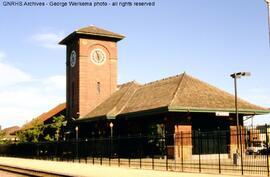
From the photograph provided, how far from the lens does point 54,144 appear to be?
45188 millimetres

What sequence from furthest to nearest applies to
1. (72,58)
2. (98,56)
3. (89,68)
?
1. (72,58)
2. (98,56)
3. (89,68)

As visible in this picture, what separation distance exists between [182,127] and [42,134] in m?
27.8

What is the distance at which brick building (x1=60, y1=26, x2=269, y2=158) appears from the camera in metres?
37.4

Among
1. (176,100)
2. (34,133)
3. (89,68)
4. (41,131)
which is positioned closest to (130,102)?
(176,100)

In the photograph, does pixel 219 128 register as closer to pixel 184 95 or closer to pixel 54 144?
pixel 184 95

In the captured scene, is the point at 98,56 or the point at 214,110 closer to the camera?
the point at 214,110

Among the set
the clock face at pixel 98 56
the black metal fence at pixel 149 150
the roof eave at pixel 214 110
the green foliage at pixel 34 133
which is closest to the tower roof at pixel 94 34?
the clock face at pixel 98 56

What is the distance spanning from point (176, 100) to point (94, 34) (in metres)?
21.9

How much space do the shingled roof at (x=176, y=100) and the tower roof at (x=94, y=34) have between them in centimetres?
1086

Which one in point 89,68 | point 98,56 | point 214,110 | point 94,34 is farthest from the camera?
point 98,56

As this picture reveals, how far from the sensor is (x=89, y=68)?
2158 inches

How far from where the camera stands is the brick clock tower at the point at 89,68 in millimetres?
53656

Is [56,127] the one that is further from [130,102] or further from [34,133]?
[130,102]

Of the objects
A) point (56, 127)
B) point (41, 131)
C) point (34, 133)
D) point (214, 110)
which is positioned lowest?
point (34, 133)
